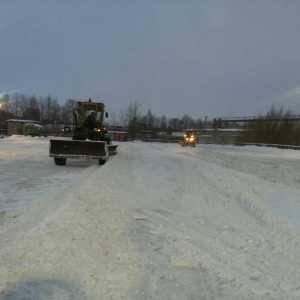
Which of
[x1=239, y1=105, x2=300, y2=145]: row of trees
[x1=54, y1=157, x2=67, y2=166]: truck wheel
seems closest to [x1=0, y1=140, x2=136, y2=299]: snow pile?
[x1=54, y1=157, x2=67, y2=166]: truck wheel

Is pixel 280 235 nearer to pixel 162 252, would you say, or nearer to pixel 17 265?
pixel 162 252

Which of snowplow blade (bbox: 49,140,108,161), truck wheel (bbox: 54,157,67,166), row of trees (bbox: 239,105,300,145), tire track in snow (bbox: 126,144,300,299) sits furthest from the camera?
row of trees (bbox: 239,105,300,145)

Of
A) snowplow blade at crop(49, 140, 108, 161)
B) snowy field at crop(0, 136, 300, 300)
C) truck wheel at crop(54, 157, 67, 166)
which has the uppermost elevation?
snowplow blade at crop(49, 140, 108, 161)

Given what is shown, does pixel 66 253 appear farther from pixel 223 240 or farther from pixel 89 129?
pixel 89 129

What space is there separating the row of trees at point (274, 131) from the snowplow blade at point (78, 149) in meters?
51.1

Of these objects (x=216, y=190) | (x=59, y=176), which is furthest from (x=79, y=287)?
(x=59, y=176)

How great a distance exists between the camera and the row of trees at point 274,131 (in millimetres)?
59750

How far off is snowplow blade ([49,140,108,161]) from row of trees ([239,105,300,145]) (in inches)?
2012

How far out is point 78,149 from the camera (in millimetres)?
15555

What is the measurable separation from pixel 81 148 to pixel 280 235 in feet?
37.2

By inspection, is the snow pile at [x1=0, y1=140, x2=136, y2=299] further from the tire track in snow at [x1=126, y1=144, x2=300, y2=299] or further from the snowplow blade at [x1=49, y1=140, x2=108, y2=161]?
the snowplow blade at [x1=49, y1=140, x2=108, y2=161]

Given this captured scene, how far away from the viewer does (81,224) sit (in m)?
5.58

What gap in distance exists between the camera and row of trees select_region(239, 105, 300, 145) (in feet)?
196

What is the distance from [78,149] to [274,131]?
54.4m
